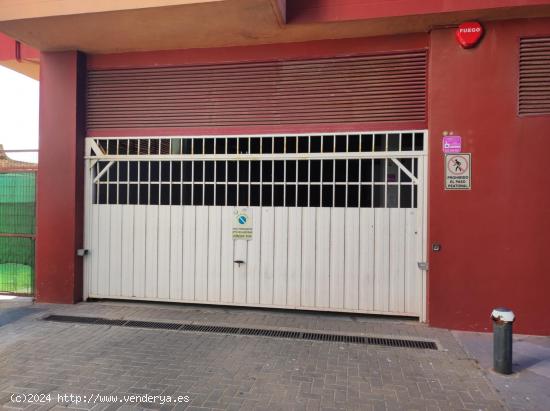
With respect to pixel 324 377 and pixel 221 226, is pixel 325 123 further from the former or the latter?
pixel 324 377

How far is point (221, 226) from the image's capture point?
682 centimetres

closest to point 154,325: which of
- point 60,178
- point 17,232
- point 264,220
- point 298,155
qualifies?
point 264,220

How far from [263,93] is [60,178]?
12.1 ft

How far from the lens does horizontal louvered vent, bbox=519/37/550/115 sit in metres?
5.67

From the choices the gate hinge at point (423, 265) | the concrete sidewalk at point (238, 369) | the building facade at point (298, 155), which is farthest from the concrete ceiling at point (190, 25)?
the concrete sidewalk at point (238, 369)

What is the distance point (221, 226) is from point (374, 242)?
7.95 feet

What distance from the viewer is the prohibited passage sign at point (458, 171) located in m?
5.84

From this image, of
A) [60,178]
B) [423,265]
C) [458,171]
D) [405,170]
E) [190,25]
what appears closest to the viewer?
[458,171]

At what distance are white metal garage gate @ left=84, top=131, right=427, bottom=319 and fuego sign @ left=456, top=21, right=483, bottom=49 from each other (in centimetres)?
143

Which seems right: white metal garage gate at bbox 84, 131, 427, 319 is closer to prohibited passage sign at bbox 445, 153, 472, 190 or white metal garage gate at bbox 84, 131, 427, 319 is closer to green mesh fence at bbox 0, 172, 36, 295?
prohibited passage sign at bbox 445, 153, 472, 190

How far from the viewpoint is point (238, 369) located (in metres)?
4.58

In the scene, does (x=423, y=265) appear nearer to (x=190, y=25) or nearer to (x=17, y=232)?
(x=190, y=25)

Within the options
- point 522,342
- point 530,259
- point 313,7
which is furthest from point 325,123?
point 522,342

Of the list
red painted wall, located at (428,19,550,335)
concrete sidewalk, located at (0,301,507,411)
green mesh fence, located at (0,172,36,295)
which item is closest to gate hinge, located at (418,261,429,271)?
red painted wall, located at (428,19,550,335)
